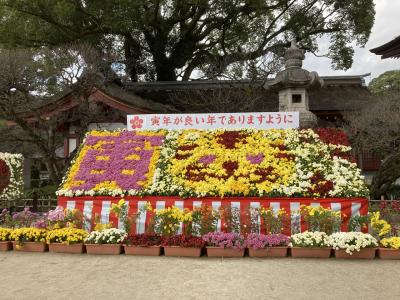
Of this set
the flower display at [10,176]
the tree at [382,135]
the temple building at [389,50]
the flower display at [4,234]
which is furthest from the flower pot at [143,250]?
the temple building at [389,50]

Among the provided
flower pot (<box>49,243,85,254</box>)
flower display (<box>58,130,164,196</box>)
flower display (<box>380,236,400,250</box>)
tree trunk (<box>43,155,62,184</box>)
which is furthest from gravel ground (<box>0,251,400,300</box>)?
tree trunk (<box>43,155,62,184</box>)

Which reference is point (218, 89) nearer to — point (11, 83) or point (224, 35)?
point (224, 35)

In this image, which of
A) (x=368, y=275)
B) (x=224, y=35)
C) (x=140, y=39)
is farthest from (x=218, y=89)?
(x=368, y=275)

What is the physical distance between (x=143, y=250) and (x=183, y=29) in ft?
59.3

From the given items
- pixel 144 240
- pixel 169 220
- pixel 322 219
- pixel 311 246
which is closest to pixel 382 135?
pixel 322 219

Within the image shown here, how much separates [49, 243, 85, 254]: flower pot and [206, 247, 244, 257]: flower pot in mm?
2702

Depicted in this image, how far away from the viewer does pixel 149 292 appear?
6160 millimetres

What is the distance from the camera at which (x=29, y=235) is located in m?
9.20

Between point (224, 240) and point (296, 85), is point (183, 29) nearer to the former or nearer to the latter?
point (296, 85)

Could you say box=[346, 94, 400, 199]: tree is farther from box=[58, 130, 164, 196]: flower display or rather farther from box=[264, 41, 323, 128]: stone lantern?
box=[58, 130, 164, 196]: flower display

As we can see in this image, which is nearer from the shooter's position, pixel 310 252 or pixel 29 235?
pixel 310 252

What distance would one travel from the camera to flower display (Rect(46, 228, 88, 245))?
8977 millimetres

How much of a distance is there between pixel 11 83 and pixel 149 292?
41.2ft

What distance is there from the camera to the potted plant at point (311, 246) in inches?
323
